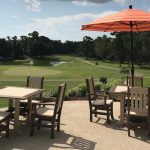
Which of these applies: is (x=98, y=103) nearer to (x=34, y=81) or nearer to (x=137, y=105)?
(x=137, y=105)

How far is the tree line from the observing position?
72.3 meters

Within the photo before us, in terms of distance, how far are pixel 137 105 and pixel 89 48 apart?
117019 mm

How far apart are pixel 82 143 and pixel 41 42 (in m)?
119

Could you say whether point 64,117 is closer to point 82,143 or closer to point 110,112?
point 110,112

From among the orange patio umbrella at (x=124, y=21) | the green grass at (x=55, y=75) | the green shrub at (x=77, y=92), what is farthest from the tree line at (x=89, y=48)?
the orange patio umbrella at (x=124, y=21)

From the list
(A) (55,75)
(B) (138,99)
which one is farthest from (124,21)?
(A) (55,75)

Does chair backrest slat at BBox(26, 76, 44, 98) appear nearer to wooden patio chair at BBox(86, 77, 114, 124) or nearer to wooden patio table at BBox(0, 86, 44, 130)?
wooden patio table at BBox(0, 86, 44, 130)

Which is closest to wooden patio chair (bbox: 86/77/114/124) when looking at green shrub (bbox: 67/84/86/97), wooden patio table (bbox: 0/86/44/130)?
wooden patio table (bbox: 0/86/44/130)

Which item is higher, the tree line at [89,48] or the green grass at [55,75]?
the tree line at [89,48]

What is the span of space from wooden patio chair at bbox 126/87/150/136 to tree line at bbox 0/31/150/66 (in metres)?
61.4

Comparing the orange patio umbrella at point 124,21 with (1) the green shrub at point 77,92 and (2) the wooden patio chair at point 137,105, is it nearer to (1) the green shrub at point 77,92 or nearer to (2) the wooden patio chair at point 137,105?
(2) the wooden patio chair at point 137,105

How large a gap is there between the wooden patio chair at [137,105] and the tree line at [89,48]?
61.4m

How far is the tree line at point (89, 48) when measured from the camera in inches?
2847

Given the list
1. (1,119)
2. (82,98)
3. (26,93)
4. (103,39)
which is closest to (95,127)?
(26,93)
